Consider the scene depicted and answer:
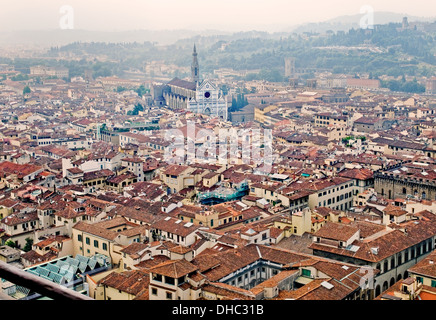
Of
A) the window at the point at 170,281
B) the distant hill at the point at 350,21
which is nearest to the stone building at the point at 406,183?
the window at the point at 170,281

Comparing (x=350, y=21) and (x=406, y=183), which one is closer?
(x=406, y=183)

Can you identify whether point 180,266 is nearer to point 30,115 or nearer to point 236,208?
point 236,208

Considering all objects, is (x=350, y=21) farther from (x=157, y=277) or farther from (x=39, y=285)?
(x=39, y=285)

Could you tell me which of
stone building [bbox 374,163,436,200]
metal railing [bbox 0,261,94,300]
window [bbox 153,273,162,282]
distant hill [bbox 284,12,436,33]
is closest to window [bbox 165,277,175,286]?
window [bbox 153,273,162,282]

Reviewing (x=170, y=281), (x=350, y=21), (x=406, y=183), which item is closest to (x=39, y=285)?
(x=170, y=281)

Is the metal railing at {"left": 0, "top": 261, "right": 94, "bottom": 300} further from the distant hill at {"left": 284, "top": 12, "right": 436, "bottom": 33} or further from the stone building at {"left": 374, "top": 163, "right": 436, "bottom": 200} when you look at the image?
the distant hill at {"left": 284, "top": 12, "right": 436, "bottom": 33}
